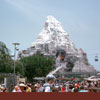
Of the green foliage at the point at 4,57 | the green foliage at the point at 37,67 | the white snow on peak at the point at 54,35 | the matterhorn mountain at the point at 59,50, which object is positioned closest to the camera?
the green foliage at the point at 4,57

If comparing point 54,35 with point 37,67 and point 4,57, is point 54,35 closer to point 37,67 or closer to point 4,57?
point 37,67

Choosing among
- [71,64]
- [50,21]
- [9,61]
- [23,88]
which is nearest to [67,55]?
[71,64]

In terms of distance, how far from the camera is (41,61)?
8912cm

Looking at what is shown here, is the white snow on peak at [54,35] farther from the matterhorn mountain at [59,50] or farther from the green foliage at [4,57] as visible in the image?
the green foliage at [4,57]

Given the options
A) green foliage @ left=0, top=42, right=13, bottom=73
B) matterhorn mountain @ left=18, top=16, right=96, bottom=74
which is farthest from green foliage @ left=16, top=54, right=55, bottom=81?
green foliage @ left=0, top=42, right=13, bottom=73

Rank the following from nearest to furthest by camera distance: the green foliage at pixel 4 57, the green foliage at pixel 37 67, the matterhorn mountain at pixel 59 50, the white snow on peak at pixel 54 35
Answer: the green foliage at pixel 4 57 < the green foliage at pixel 37 67 < the matterhorn mountain at pixel 59 50 < the white snow on peak at pixel 54 35

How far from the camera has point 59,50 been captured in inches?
4791

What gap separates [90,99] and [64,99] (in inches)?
23.2

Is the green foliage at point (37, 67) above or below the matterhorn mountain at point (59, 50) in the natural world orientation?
below

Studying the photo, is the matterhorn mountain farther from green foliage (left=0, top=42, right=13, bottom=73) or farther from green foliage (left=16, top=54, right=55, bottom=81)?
green foliage (left=0, top=42, right=13, bottom=73)

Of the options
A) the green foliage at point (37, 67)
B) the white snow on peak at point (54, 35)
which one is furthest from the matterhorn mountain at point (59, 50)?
the green foliage at point (37, 67)

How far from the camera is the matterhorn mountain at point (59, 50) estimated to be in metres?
117

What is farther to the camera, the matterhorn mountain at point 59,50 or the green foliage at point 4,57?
the matterhorn mountain at point 59,50

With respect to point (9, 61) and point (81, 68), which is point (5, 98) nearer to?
point (9, 61)
